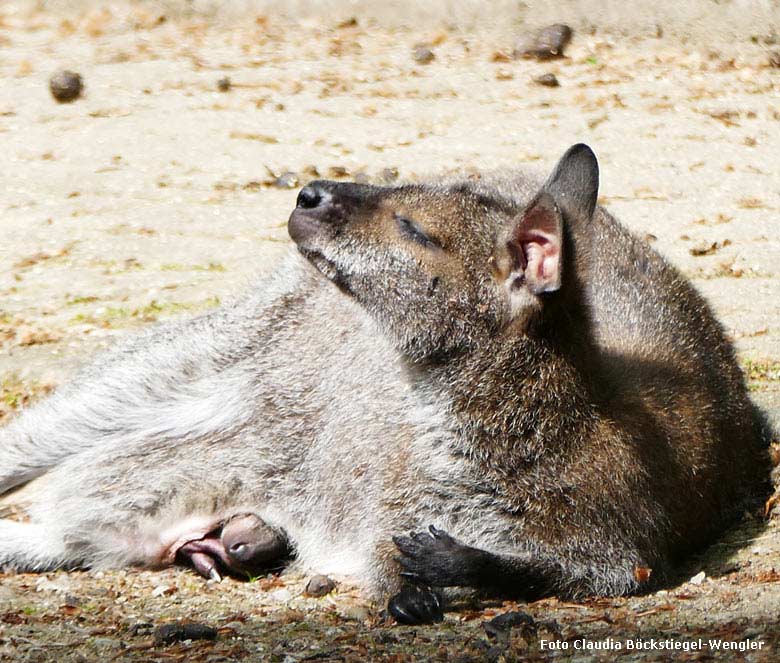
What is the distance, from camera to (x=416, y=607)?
3.93m

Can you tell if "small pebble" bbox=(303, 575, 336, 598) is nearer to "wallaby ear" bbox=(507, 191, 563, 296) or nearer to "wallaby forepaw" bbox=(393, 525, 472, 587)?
"wallaby forepaw" bbox=(393, 525, 472, 587)

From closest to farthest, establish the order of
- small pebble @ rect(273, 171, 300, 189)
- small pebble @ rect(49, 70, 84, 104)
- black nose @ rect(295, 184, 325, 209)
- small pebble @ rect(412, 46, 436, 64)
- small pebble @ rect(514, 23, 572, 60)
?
black nose @ rect(295, 184, 325, 209) → small pebble @ rect(273, 171, 300, 189) → small pebble @ rect(49, 70, 84, 104) → small pebble @ rect(514, 23, 572, 60) → small pebble @ rect(412, 46, 436, 64)

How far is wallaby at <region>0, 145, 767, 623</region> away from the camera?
4.12 m

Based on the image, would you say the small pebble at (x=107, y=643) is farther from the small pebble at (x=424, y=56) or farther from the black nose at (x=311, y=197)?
the small pebble at (x=424, y=56)

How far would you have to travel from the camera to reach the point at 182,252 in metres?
7.18

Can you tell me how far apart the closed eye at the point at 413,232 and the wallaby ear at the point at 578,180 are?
0.47m

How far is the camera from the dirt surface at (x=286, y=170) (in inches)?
162

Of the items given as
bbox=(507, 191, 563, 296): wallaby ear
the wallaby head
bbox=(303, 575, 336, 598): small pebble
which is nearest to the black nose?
the wallaby head

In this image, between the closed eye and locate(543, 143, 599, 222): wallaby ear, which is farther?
locate(543, 143, 599, 222): wallaby ear

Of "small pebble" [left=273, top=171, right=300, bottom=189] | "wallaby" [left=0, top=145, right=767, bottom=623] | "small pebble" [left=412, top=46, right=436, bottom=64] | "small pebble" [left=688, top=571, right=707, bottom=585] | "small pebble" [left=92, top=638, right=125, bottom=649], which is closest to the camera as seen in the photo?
"small pebble" [left=92, top=638, right=125, bottom=649]

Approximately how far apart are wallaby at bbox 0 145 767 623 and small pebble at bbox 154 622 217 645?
0.64 m

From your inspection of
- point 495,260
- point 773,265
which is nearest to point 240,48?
point 773,265

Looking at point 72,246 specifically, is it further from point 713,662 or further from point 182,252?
point 713,662

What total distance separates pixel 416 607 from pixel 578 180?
1.53 m
